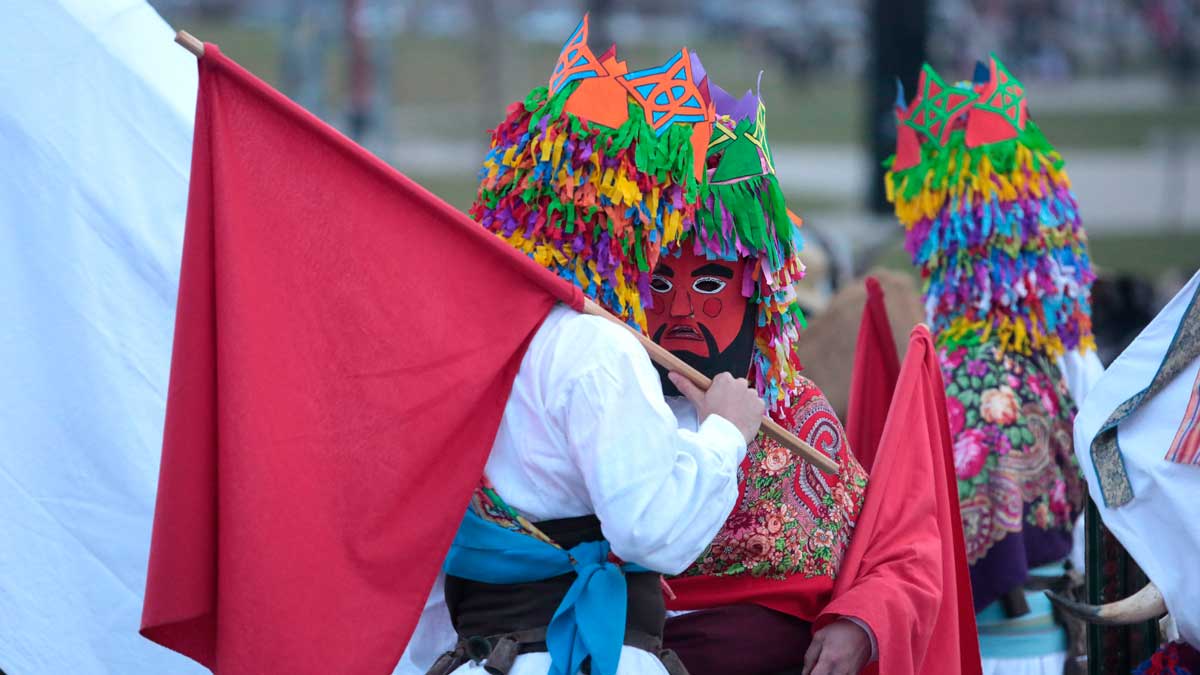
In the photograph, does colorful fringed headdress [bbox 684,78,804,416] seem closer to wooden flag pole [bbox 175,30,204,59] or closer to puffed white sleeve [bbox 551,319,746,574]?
puffed white sleeve [bbox 551,319,746,574]

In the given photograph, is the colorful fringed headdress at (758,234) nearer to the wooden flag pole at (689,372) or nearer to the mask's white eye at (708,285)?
the mask's white eye at (708,285)

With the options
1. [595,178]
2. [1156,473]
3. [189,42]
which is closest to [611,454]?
[595,178]

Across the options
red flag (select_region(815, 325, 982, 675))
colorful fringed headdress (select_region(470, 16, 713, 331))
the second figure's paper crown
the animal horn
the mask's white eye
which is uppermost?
the second figure's paper crown

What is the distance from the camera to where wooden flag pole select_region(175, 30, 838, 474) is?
266cm

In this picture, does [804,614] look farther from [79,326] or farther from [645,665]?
[79,326]

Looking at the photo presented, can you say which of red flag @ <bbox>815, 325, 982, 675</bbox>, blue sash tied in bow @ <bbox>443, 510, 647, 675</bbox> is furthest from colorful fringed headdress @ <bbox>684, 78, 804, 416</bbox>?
blue sash tied in bow @ <bbox>443, 510, 647, 675</bbox>

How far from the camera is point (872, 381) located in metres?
4.05

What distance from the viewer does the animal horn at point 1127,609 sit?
10.9ft

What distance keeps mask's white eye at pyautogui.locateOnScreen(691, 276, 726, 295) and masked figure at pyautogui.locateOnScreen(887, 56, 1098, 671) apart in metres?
1.19

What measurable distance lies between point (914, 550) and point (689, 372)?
714 mm

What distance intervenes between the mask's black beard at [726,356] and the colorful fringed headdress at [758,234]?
5cm

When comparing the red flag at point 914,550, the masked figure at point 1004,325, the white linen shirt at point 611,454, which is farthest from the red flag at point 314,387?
the masked figure at point 1004,325

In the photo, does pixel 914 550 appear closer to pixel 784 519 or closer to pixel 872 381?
pixel 784 519

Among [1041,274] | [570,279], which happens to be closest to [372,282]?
[570,279]
